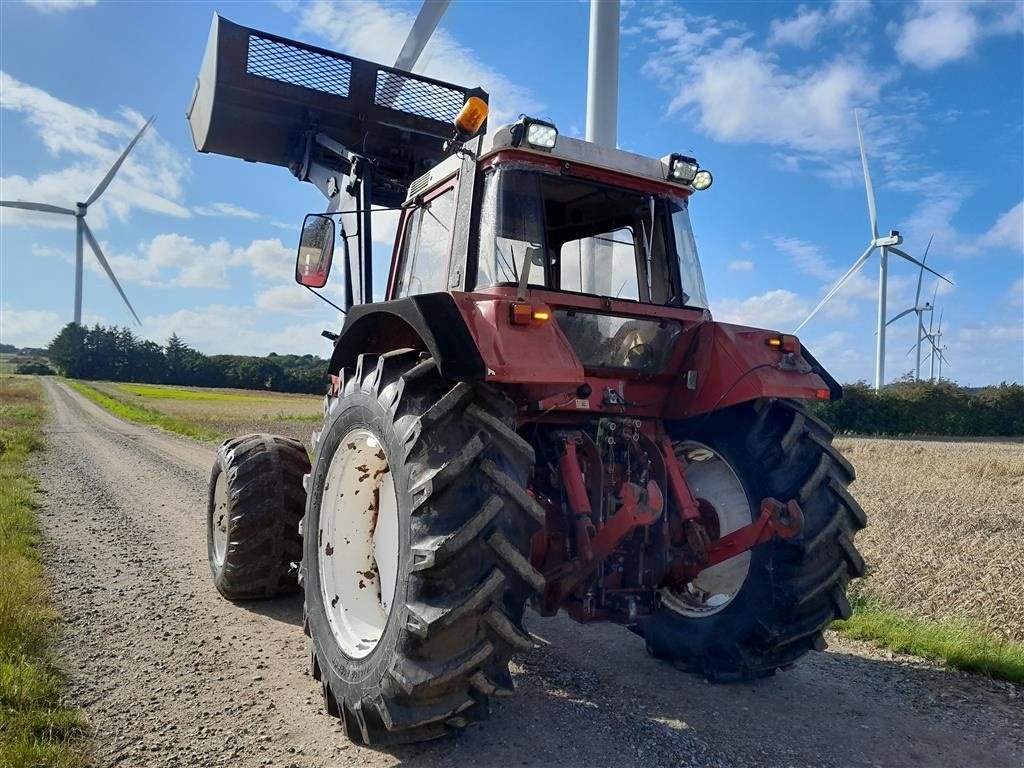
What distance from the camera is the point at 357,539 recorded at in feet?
12.5

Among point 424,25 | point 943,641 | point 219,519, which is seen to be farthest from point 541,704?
point 424,25

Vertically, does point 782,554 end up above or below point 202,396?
above

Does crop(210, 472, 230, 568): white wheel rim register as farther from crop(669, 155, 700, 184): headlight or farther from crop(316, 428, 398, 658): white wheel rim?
crop(669, 155, 700, 184): headlight

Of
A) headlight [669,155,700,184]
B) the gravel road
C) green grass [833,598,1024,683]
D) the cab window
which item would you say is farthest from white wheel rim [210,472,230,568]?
green grass [833,598,1024,683]

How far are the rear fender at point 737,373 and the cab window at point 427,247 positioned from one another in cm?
144

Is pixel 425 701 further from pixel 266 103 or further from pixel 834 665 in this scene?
pixel 266 103

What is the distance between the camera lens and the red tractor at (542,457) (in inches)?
117

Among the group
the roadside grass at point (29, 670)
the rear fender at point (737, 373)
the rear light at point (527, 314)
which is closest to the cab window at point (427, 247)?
the rear light at point (527, 314)

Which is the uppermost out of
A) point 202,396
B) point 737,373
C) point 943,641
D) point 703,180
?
point 703,180

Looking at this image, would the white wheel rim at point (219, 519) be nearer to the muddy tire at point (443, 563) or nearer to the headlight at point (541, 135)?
the muddy tire at point (443, 563)

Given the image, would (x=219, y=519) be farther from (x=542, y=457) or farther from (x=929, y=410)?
(x=929, y=410)

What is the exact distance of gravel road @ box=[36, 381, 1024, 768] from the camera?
10.8ft

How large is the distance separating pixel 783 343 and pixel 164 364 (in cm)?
8713

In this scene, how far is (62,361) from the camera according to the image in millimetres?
87000
